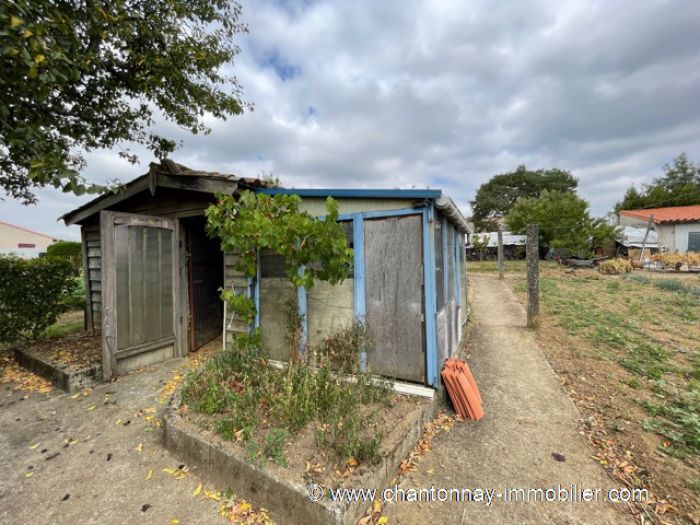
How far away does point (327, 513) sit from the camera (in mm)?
1809

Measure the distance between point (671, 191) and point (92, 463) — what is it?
43898mm

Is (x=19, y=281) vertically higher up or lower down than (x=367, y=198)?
lower down

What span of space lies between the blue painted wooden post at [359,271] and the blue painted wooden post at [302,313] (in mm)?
716

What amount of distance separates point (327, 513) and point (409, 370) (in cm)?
183

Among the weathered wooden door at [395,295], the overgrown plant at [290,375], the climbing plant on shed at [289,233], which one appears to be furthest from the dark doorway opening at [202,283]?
the weathered wooden door at [395,295]

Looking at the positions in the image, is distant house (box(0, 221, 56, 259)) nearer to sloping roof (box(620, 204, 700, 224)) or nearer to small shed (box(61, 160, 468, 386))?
small shed (box(61, 160, 468, 386))

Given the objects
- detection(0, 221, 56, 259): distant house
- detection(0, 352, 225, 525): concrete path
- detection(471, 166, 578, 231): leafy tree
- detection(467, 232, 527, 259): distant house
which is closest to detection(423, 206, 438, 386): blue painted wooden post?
detection(0, 352, 225, 525): concrete path

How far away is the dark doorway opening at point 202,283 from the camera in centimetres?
501

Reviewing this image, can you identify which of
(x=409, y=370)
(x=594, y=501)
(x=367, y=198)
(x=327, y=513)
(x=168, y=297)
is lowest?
(x=594, y=501)

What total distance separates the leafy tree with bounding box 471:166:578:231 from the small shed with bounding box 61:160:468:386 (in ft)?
120

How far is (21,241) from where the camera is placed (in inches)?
1255

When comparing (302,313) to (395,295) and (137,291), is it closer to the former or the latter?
(395,295)

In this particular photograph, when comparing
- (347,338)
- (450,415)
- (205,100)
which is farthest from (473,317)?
(205,100)

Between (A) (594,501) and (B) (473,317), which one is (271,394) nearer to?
(A) (594,501)
